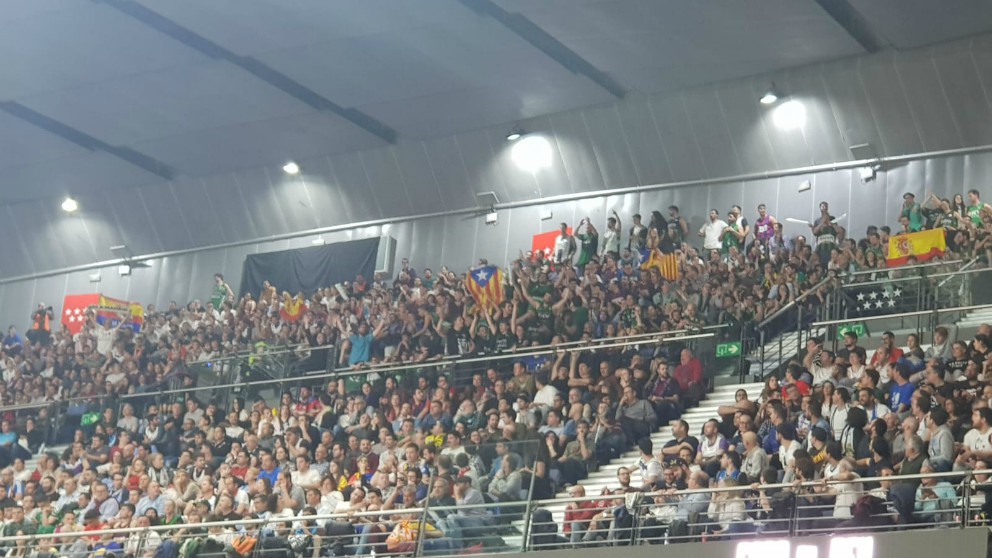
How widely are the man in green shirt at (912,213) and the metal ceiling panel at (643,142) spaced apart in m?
5.06

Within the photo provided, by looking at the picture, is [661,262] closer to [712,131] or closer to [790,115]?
[712,131]

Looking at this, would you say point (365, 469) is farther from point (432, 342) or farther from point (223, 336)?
point (223, 336)

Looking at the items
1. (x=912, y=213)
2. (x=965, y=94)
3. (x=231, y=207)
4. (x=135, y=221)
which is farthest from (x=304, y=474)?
(x=135, y=221)

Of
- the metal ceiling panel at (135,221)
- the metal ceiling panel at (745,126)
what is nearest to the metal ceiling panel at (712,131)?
the metal ceiling panel at (745,126)

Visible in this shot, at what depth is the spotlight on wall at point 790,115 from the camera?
23.1 meters

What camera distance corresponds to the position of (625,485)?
13.8 m

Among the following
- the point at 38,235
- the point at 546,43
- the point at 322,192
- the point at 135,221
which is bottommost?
the point at 38,235

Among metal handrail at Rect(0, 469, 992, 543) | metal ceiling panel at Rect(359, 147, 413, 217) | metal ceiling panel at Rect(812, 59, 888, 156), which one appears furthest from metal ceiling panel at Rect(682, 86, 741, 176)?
metal handrail at Rect(0, 469, 992, 543)

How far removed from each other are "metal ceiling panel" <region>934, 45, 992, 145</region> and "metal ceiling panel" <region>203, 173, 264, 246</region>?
14.7 m

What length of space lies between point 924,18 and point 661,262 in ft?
18.7

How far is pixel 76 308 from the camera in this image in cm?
3216

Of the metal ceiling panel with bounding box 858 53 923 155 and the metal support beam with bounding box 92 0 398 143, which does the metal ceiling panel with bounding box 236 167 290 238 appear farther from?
the metal ceiling panel with bounding box 858 53 923 155

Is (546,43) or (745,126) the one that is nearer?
(546,43)

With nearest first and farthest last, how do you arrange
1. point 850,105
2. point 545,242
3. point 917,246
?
point 917,246
point 850,105
point 545,242
